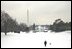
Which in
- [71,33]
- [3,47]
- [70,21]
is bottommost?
[3,47]

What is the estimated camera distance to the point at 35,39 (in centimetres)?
925

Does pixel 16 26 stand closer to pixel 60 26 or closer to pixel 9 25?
pixel 9 25

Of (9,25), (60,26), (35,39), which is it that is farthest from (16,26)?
(60,26)

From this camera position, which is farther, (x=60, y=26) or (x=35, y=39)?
(x=60, y=26)

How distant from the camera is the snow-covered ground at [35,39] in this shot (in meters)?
9.08

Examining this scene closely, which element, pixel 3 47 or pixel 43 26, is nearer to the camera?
pixel 3 47

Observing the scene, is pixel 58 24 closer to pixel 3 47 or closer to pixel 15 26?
pixel 15 26

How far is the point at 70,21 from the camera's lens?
9234 millimetres

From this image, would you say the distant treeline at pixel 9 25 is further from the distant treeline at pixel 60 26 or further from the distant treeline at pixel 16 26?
the distant treeline at pixel 60 26

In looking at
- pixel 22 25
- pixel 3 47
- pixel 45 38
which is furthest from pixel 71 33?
pixel 3 47

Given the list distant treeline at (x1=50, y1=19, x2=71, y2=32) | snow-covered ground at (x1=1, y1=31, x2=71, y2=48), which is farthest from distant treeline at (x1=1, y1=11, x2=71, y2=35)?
snow-covered ground at (x1=1, y1=31, x2=71, y2=48)

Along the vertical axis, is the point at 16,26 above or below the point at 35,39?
above

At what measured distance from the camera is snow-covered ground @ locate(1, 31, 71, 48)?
9.08 metres

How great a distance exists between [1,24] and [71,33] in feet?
12.0
